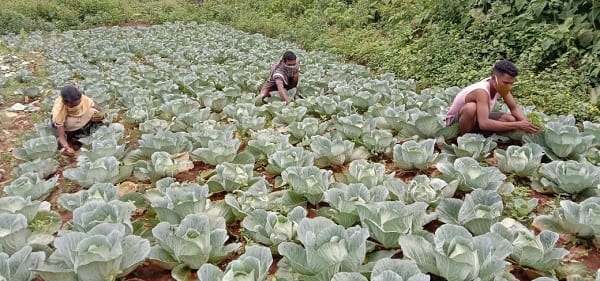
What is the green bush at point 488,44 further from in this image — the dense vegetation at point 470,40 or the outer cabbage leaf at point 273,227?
the outer cabbage leaf at point 273,227

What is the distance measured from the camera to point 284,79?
239 inches

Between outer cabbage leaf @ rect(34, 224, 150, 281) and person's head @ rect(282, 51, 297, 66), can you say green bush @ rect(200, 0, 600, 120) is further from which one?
outer cabbage leaf @ rect(34, 224, 150, 281)

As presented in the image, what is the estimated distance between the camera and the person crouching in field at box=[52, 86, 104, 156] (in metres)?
4.36

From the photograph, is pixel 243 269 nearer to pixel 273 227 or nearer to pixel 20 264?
pixel 273 227

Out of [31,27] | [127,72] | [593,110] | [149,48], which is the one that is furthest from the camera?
[31,27]

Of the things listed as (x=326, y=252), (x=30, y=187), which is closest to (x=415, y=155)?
(x=326, y=252)

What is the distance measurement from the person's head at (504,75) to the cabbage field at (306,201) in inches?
19.4

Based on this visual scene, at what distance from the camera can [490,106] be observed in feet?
13.4

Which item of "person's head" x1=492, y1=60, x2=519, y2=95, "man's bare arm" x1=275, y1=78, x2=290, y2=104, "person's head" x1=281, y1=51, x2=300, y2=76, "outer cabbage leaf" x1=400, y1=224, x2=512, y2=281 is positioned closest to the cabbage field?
"outer cabbage leaf" x1=400, y1=224, x2=512, y2=281

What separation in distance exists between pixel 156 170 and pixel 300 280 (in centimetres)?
179

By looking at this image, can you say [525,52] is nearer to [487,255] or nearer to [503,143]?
[503,143]

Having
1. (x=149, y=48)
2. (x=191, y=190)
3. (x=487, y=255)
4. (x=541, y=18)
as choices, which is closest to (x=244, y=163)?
(x=191, y=190)

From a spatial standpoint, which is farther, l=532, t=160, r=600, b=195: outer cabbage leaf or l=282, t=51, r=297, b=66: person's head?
l=282, t=51, r=297, b=66: person's head

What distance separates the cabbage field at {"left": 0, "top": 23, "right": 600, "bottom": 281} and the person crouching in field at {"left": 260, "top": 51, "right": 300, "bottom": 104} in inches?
20.7
